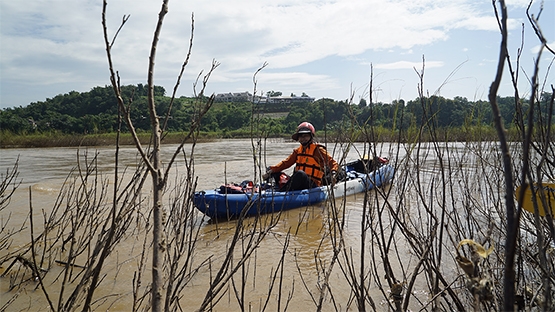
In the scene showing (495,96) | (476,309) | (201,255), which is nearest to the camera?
(495,96)

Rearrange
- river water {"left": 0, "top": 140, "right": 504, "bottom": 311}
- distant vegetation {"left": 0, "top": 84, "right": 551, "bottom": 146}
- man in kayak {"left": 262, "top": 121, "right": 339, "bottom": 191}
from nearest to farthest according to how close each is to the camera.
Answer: distant vegetation {"left": 0, "top": 84, "right": 551, "bottom": 146} < river water {"left": 0, "top": 140, "right": 504, "bottom": 311} < man in kayak {"left": 262, "top": 121, "right": 339, "bottom": 191}

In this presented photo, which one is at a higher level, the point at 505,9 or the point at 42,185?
the point at 505,9

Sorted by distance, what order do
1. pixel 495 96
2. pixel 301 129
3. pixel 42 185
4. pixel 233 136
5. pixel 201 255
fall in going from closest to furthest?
pixel 495 96 → pixel 201 255 → pixel 301 129 → pixel 42 185 → pixel 233 136

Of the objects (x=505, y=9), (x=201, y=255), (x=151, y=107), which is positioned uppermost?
(x=505, y=9)

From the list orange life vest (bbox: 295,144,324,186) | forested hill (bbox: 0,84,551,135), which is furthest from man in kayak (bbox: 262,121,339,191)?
forested hill (bbox: 0,84,551,135)

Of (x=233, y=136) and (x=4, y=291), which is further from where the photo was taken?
(x=233, y=136)

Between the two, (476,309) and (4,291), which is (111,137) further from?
(476,309)

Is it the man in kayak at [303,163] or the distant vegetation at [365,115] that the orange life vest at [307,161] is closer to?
the man in kayak at [303,163]

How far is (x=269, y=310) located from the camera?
321 centimetres

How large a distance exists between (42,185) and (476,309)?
35.7 ft

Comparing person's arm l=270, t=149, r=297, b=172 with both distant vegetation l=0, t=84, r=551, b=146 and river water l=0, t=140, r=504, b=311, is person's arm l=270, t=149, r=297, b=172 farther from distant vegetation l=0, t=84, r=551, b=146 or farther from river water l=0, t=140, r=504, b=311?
river water l=0, t=140, r=504, b=311

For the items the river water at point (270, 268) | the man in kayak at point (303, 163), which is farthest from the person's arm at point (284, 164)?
the river water at point (270, 268)

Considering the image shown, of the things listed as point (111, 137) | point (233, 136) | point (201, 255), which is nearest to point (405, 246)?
point (201, 255)

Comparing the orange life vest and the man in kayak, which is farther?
the orange life vest
